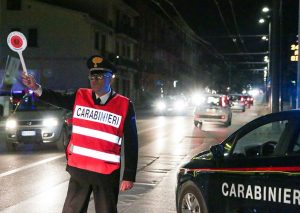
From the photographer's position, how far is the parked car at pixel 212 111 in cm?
2498

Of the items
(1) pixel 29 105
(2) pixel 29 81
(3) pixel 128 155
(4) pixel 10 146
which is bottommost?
(4) pixel 10 146

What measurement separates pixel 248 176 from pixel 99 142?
1403 mm

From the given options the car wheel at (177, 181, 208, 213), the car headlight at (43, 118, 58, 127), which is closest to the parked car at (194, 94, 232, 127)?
the car headlight at (43, 118, 58, 127)

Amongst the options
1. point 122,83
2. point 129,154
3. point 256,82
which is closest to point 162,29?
point 122,83

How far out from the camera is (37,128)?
46.9 feet

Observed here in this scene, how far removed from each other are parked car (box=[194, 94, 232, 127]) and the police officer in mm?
20681

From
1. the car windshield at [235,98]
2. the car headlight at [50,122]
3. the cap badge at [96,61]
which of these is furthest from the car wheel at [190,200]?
the car windshield at [235,98]

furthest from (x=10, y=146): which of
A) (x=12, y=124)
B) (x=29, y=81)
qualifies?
(x=29, y=81)

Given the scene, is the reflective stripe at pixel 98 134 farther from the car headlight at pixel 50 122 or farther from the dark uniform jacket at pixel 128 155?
the car headlight at pixel 50 122

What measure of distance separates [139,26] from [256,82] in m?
75.4

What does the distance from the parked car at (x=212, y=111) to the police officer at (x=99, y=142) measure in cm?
2068

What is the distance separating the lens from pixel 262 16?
2920 cm

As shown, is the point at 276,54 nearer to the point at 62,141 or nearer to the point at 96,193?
the point at 62,141

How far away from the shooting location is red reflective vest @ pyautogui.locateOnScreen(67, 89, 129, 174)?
4.20 m
